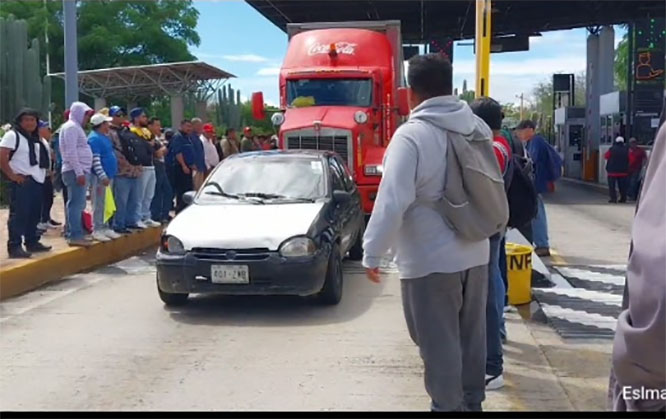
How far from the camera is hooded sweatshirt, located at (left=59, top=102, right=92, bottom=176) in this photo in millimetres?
9805

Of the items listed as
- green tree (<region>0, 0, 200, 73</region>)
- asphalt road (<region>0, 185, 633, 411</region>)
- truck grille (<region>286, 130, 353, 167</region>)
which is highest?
green tree (<region>0, 0, 200, 73</region>)

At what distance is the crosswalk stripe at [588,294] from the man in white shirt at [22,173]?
5890 mm

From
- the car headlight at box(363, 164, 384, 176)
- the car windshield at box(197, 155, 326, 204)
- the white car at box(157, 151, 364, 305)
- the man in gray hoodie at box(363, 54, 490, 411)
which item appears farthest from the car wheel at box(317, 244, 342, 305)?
the car headlight at box(363, 164, 384, 176)

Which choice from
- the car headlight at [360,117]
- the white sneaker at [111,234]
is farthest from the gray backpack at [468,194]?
the car headlight at [360,117]

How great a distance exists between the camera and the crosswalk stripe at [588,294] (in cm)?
809

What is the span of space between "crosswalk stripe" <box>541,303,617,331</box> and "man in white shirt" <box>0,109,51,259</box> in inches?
231

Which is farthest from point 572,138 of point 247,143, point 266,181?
point 266,181

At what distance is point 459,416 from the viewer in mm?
4035

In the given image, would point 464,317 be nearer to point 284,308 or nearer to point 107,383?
point 107,383

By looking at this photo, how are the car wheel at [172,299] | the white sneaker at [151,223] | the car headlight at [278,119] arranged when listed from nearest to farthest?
the car wheel at [172,299]
the white sneaker at [151,223]
the car headlight at [278,119]

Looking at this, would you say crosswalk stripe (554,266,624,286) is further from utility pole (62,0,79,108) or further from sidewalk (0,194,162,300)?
utility pole (62,0,79,108)

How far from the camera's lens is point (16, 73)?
2059 cm

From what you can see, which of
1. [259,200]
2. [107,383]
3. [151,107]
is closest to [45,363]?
[107,383]

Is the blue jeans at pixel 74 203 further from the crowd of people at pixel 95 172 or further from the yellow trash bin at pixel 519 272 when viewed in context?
the yellow trash bin at pixel 519 272
